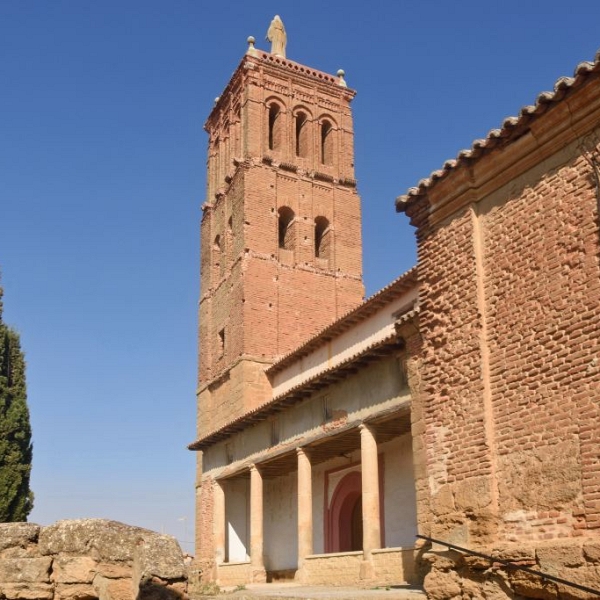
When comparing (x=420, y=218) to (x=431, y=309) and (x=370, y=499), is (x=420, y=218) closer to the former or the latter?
(x=431, y=309)

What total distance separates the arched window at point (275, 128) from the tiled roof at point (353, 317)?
9481mm

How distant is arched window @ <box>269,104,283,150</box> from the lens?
3292 cm

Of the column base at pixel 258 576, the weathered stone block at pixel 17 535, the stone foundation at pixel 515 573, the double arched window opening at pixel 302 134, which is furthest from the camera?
the double arched window opening at pixel 302 134

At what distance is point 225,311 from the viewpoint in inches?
1211

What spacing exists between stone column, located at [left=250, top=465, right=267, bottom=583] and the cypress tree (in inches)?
277

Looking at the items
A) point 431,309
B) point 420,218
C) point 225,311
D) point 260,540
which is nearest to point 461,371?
point 431,309

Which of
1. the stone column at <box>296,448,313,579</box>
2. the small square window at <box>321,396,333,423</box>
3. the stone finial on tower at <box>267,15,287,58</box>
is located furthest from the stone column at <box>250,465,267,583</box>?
the stone finial on tower at <box>267,15,287,58</box>

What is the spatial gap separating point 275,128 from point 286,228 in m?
4.50

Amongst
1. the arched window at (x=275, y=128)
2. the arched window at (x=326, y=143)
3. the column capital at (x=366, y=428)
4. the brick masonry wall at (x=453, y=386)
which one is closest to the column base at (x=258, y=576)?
the column capital at (x=366, y=428)

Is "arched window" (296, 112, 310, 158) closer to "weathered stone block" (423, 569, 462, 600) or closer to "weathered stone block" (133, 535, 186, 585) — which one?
"weathered stone block" (423, 569, 462, 600)

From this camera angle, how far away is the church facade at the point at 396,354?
8078 millimetres

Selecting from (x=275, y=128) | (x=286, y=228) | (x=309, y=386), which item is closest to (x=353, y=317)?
(x=309, y=386)

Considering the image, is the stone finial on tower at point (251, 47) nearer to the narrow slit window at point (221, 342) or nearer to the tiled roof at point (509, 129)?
the narrow slit window at point (221, 342)

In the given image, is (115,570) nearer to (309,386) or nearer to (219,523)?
(309,386)
